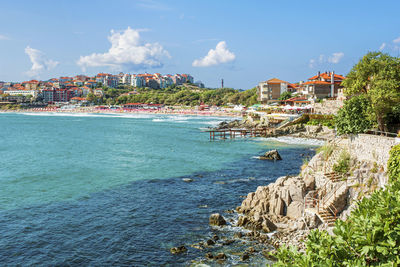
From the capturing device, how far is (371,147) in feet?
71.7

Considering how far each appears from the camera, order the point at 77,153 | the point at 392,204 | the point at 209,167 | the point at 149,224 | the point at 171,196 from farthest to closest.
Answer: the point at 77,153
the point at 209,167
the point at 171,196
the point at 149,224
the point at 392,204

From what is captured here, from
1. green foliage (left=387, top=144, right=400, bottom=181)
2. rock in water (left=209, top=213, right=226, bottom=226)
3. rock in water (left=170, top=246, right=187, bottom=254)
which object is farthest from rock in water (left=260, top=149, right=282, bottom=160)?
rock in water (left=170, top=246, right=187, bottom=254)

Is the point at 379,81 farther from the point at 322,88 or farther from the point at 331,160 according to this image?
the point at 322,88

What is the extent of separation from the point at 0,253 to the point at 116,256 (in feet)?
19.6

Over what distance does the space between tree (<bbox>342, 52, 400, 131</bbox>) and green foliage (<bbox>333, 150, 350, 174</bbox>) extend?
585 centimetres

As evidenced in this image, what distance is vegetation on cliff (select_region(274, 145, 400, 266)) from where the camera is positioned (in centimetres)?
775

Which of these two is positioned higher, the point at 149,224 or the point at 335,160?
the point at 335,160

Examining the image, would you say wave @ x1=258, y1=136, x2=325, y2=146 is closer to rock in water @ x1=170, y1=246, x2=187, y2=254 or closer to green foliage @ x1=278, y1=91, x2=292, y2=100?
rock in water @ x1=170, y1=246, x2=187, y2=254

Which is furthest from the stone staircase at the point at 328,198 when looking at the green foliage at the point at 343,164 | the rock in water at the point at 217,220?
the rock in water at the point at 217,220

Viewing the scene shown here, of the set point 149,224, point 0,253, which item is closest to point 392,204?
point 149,224

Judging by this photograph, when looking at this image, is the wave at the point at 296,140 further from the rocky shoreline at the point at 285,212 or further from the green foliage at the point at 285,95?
the green foliage at the point at 285,95

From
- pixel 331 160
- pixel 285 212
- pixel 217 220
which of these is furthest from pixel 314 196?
pixel 217 220

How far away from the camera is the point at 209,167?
3728cm

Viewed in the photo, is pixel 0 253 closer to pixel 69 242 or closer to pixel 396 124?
pixel 69 242
